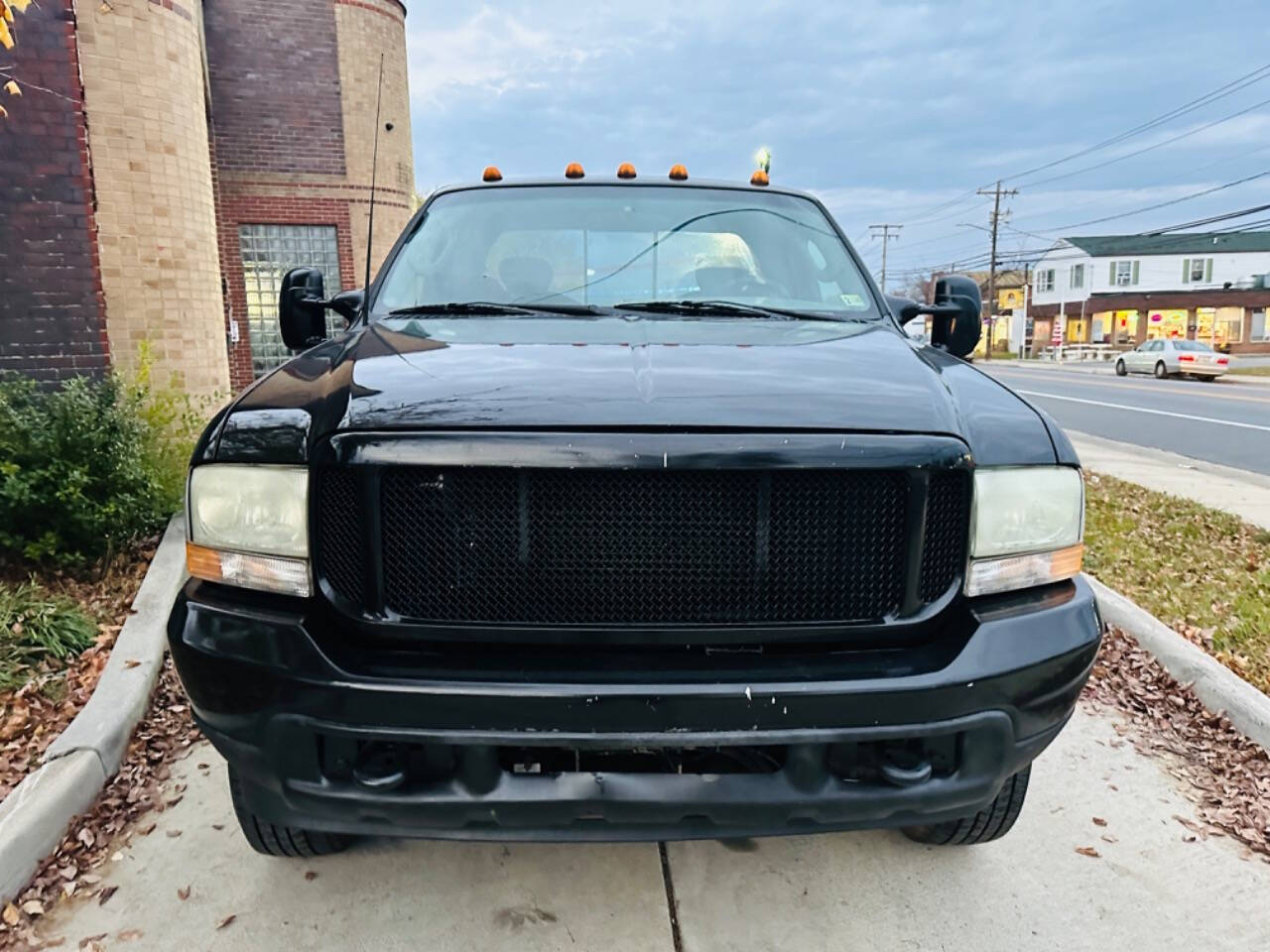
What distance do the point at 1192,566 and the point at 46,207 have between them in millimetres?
7610

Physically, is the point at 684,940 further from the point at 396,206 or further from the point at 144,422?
the point at 396,206

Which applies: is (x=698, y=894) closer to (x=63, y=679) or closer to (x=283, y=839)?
(x=283, y=839)

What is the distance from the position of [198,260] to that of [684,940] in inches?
276

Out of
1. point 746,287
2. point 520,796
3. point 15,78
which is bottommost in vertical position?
point 520,796

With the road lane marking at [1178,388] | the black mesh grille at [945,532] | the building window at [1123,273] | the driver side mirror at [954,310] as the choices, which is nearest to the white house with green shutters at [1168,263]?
the building window at [1123,273]

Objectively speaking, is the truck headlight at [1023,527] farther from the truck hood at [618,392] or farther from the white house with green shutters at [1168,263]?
the white house with green shutters at [1168,263]

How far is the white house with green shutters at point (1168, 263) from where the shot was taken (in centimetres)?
5622

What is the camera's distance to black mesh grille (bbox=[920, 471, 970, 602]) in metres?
1.83

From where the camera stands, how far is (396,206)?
15.3 metres

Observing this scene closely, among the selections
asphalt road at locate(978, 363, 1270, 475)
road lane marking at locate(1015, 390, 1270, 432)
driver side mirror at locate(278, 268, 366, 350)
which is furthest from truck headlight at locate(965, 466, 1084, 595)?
road lane marking at locate(1015, 390, 1270, 432)

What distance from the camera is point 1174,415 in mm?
16578

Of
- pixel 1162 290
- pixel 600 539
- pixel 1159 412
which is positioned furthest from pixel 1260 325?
pixel 600 539

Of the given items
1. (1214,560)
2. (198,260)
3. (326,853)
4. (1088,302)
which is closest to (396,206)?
(198,260)

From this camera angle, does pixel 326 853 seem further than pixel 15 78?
No
